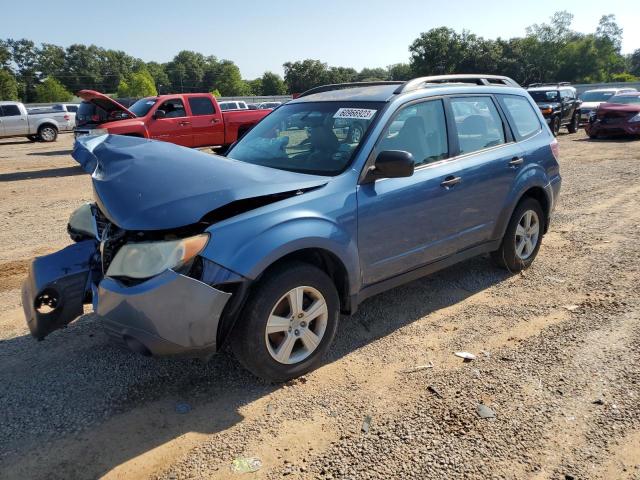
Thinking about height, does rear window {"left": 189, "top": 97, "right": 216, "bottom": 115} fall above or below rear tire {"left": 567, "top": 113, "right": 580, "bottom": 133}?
above

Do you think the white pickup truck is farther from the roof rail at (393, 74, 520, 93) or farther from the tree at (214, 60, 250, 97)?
the tree at (214, 60, 250, 97)

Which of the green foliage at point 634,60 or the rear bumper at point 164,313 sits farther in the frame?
the green foliage at point 634,60

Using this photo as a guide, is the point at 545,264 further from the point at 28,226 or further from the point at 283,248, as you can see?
the point at 28,226

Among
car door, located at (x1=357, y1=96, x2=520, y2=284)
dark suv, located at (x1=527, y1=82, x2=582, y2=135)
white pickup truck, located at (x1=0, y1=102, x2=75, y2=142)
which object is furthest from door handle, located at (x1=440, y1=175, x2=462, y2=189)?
white pickup truck, located at (x1=0, y1=102, x2=75, y2=142)

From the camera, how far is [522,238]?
16.9 feet

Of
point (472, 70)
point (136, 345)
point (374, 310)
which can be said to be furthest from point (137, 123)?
point (472, 70)

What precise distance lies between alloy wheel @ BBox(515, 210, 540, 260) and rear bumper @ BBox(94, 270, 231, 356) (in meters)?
3.39

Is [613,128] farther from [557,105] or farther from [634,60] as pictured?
[634,60]

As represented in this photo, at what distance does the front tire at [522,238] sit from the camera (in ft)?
16.3

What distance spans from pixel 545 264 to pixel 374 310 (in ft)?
7.43

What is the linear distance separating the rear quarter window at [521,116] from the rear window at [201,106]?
10.8 metres

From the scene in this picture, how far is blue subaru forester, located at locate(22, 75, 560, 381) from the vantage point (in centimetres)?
280

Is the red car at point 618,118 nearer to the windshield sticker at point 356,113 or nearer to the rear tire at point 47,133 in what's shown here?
the windshield sticker at point 356,113

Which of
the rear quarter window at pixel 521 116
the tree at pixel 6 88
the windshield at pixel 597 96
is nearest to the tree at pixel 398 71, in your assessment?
the tree at pixel 6 88
